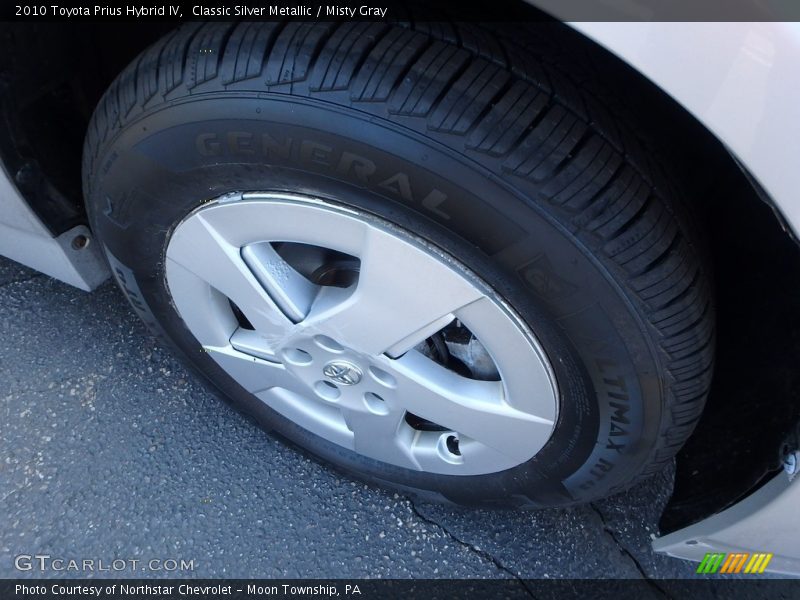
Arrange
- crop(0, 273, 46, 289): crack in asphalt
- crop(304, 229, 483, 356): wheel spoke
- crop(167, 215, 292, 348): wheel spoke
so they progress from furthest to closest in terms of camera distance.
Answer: crop(0, 273, 46, 289): crack in asphalt
crop(167, 215, 292, 348): wheel spoke
crop(304, 229, 483, 356): wheel spoke

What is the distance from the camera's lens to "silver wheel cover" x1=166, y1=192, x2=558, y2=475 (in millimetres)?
1037

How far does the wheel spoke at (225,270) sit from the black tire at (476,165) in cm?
5

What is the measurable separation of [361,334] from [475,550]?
631 mm

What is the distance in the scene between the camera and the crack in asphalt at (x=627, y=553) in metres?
1.49

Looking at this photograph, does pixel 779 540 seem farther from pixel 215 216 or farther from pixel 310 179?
pixel 215 216

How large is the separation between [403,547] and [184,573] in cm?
45

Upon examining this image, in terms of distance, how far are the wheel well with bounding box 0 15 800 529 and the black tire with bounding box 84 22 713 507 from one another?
0.15 meters

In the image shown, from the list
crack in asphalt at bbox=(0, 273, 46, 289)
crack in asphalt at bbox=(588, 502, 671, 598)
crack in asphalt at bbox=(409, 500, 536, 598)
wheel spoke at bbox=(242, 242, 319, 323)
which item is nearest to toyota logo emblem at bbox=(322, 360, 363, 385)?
wheel spoke at bbox=(242, 242, 319, 323)

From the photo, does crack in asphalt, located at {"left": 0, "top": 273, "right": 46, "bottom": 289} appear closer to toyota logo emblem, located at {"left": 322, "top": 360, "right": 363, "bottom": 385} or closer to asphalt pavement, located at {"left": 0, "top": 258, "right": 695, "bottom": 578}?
asphalt pavement, located at {"left": 0, "top": 258, "right": 695, "bottom": 578}

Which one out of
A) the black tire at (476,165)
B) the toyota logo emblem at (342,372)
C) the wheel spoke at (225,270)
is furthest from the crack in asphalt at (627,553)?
the wheel spoke at (225,270)

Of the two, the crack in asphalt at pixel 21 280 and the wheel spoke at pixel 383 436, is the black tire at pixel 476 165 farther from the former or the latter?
the crack in asphalt at pixel 21 280

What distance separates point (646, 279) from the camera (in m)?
0.94

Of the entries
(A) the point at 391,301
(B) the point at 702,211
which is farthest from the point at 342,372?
(B) the point at 702,211

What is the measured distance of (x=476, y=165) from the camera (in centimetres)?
89
